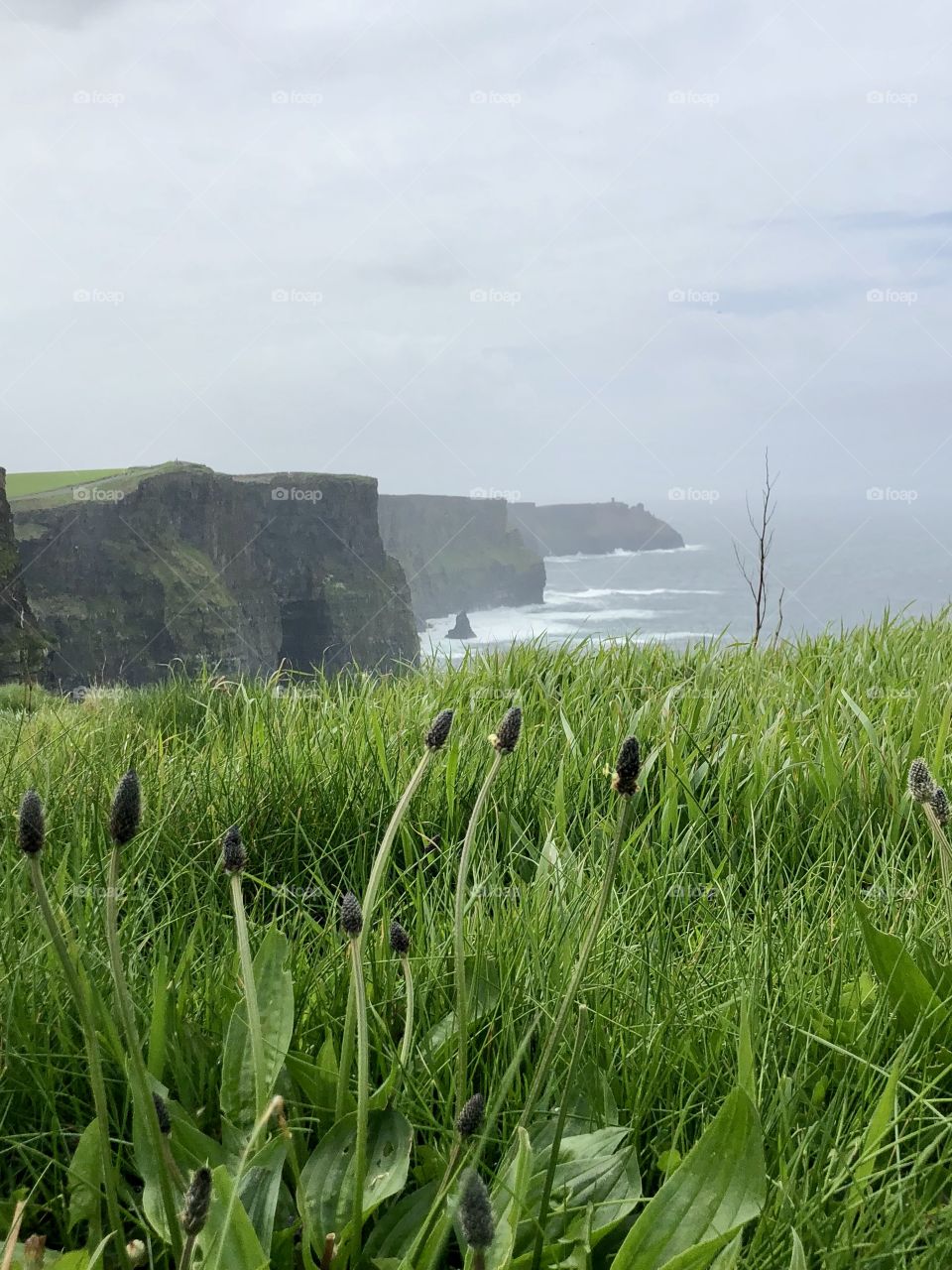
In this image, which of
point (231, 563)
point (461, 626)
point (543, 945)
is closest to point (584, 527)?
point (461, 626)

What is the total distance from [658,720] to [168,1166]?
1887 millimetres

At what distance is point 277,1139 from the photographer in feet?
3.42

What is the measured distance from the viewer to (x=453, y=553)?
75.9 metres

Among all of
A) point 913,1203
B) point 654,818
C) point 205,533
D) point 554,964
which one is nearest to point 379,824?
point 654,818

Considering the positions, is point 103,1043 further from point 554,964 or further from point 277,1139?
point 554,964

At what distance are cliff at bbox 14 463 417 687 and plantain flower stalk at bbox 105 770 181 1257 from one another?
49.2 meters

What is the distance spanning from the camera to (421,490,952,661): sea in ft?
13.3

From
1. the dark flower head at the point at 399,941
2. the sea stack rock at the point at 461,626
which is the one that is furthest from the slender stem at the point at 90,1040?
the sea stack rock at the point at 461,626

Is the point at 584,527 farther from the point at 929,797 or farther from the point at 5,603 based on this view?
the point at 929,797

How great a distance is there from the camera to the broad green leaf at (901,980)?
1.32 m

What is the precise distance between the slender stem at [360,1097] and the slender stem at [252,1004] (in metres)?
0.10

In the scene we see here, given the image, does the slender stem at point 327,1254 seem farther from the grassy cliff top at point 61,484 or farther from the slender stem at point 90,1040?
the grassy cliff top at point 61,484

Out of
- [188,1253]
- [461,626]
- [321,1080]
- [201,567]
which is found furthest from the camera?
[461,626]

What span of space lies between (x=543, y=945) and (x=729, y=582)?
12143cm
